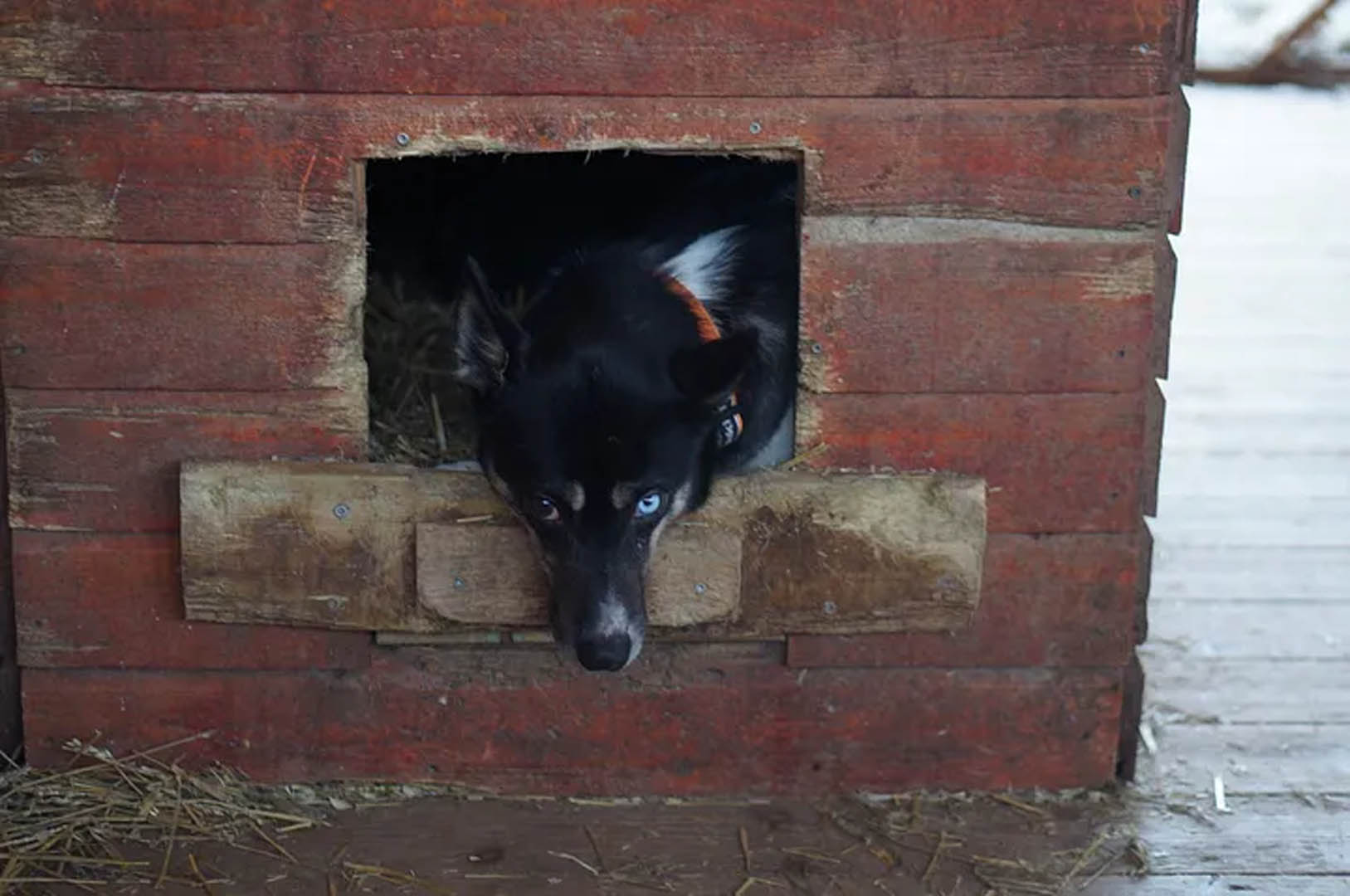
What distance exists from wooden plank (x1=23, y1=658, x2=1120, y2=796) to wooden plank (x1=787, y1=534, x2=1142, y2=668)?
4cm

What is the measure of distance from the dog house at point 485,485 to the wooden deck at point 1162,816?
11 cm

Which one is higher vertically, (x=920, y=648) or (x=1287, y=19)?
(x=1287, y=19)

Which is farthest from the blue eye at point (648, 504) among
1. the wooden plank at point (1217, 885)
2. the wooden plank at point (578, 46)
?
the wooden plank at point (1217, 885)

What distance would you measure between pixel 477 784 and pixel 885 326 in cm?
107

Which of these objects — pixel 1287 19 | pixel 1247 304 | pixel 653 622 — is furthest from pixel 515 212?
pixel 1287 19

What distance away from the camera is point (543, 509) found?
2840 millimetres

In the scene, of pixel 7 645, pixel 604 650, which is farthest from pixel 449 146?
pixel 7 645

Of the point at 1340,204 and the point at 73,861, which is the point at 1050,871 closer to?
the point at 73,861

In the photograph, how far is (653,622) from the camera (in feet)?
9.88

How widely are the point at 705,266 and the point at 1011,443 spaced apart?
0.64 meters

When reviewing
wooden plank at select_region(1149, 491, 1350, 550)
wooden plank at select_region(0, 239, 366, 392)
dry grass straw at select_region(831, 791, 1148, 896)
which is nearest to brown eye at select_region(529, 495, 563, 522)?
wooden plank at select_region(0, 239, 366, 392)

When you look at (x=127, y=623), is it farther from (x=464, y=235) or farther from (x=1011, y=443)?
(x=1011, y=443)

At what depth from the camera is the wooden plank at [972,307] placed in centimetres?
289

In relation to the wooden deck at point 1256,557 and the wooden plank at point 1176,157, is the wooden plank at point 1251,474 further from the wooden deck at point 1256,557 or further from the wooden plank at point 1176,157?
the wooden plank at point 1176,157
